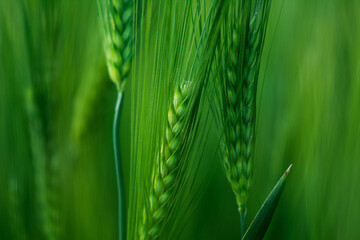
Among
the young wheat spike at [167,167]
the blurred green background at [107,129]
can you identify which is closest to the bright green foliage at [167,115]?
the young wheat spike at [167,167]

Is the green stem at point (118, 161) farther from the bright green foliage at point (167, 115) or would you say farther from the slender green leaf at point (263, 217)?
the slender green leaf at point (263, 217)

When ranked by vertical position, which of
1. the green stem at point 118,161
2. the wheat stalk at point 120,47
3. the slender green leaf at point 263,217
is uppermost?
the wheat stalk at point 120,47

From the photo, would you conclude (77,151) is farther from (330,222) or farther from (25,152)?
(330,222)

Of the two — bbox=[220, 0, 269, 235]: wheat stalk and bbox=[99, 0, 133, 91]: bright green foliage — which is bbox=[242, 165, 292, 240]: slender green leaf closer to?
bbox=[220, 0, 269, 235]: wheat stalk

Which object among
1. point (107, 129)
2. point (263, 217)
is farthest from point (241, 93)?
point (107, 129)

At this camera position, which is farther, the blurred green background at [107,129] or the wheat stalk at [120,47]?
the blurred green background at [107,129]

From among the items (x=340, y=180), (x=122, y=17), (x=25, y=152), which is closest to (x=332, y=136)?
(x=340, y=180)

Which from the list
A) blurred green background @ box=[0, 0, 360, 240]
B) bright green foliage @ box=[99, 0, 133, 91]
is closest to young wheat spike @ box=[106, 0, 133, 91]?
bright green foliage @ box=[99, 0, 133, 91]
